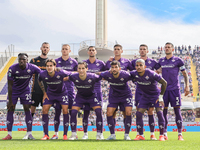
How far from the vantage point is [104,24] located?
Result: 4684 cm

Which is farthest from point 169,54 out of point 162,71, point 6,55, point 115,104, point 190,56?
point 6,55

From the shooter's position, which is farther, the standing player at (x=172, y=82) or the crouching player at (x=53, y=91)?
the standing player at (x=172, y=82)

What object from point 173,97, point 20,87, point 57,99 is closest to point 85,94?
point 57,99

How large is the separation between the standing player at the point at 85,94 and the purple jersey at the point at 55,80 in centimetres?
31

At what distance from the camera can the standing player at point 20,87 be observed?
310 inches

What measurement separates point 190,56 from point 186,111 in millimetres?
18599

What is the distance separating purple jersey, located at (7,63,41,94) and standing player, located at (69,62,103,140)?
1392 millimetres

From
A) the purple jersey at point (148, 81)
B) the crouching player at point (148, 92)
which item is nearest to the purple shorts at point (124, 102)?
the crouching player at point (148, 92)

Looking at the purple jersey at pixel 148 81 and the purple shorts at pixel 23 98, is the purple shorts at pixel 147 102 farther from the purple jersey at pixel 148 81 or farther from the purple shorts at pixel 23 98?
the purple shorts at pixel 23 98

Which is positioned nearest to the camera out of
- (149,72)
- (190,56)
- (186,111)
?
(149,72)

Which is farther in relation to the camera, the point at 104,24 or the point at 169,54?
the point at 104,24

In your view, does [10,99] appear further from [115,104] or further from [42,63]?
[115,104]

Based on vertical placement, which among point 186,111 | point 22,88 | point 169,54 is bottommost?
point 186,111

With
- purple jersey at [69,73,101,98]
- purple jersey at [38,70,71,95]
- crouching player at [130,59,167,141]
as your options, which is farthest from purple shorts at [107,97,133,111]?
purple jersey at [38,70,71,95]
